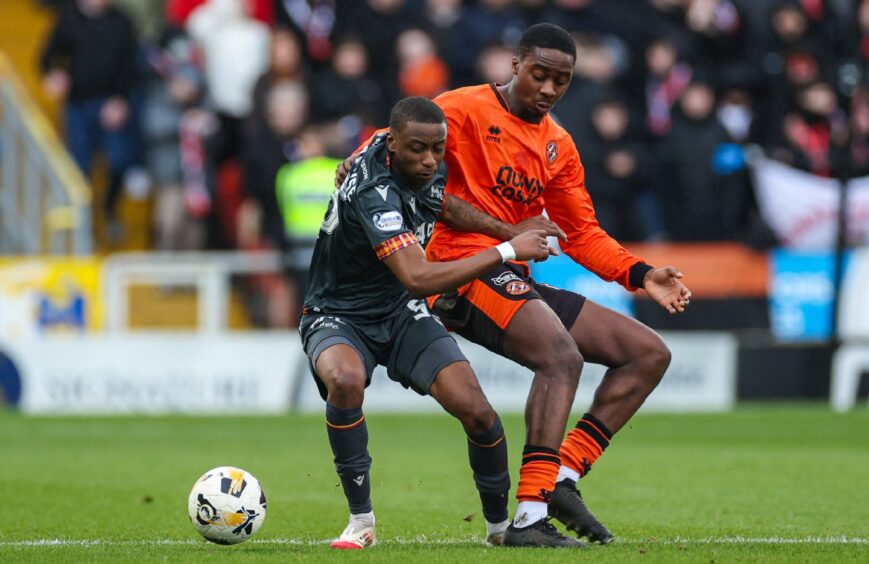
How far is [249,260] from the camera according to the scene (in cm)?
1747

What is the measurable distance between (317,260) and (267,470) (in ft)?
14.1

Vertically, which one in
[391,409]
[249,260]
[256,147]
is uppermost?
[256,147]

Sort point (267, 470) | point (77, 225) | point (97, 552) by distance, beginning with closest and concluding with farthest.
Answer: point (97, 552) → point (267, 470) → point (77, 225)

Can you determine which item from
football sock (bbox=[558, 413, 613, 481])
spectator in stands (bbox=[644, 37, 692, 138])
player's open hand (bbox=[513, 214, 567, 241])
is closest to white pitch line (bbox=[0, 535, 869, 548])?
football sock (bbox=[558, 413, 613, 481])

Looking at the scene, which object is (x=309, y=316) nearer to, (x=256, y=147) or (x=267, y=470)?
(x=267, y=470)

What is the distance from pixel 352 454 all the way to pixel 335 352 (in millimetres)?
498

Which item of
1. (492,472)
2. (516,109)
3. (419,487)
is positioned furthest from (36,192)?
(492,472)

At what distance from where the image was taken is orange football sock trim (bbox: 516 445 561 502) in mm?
7410

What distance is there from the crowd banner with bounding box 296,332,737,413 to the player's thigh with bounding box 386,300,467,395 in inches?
356

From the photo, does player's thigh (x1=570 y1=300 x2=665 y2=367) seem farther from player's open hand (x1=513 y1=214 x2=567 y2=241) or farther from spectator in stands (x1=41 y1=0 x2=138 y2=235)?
spectator in stands (x1=41 y1=0 x2=138 y2=235)

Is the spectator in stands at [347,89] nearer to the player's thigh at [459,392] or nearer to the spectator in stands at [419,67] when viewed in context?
the spectator in stands at [419,67]

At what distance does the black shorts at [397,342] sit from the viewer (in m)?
7.59

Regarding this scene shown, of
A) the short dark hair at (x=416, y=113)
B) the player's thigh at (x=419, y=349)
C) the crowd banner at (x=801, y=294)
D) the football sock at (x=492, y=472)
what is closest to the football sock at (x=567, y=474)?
the football sock at (x=492, y=472)

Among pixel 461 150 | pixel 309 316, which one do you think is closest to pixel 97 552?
pixel 309 316
